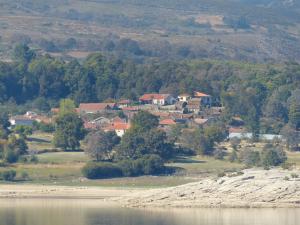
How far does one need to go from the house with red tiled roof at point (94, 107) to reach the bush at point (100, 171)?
28200 mm

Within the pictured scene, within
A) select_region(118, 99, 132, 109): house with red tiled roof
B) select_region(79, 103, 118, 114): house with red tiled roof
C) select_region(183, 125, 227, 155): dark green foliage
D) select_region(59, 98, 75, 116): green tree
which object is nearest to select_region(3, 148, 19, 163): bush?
select_region(183, 125, 227, 155): dark green foliage

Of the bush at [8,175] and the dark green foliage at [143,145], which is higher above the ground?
the dark green foliage at [143,145]

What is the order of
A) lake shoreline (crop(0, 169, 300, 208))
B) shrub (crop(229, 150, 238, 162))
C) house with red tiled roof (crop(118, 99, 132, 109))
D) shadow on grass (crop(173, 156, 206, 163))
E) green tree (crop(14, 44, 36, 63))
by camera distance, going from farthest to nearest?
green tree (crop(14, 44, 36, 63)) → house with red tiled roof (crop(118, 99, 132, 109)) → shrub (crop(229, 150, 238, 162)) → shadow on grass (crop(173, 156, 206, 163)) → lake shoreline (crop(0, 169, 300, 208))

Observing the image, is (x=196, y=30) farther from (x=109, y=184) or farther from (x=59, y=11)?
(x=109, y=184)

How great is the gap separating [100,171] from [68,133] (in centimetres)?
877

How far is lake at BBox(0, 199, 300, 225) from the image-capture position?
5434 cm

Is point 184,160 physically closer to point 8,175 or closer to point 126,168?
point 126,168

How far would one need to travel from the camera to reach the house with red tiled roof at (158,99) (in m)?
108

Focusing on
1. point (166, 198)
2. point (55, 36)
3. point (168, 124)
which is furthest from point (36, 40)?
point (166, 198)

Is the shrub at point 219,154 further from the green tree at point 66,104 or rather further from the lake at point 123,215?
the lake at point 123,215

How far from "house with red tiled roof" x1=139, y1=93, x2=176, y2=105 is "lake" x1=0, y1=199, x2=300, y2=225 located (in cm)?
4650

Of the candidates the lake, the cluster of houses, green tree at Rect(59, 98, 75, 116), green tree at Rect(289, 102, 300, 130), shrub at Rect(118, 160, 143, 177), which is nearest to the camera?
the lake

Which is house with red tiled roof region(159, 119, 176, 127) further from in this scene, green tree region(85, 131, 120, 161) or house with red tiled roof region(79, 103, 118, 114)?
green tree region(85, 131, 120, 161)

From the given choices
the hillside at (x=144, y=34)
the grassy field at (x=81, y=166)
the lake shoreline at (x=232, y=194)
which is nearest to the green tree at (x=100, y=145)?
the grassy field at (x=81, y=166)
